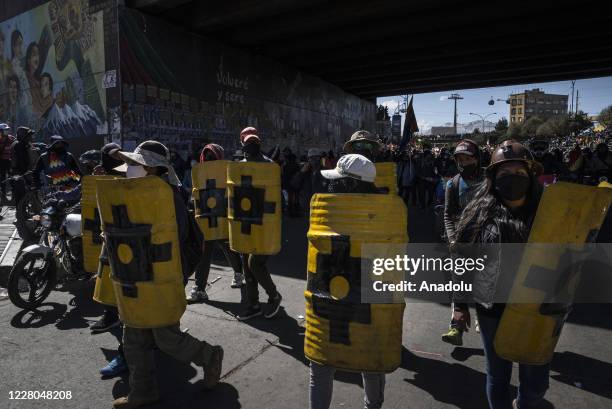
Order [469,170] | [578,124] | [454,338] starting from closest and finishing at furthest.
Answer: [454,338] < [469,170] < [578,124]

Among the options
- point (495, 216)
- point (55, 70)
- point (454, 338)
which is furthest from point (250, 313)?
point (55, 70)

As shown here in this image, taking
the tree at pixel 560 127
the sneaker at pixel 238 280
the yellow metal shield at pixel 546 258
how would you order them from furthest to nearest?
the tree at pixel 560 127 < the sneaker at pixel 238 280 < the yellow metal shield at pixel 546 258

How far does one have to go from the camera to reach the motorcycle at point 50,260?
Result: 15.8 feet

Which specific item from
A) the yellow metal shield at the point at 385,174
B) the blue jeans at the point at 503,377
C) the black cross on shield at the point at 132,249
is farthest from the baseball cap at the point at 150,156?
the yellow metal shield at the point at 385,174

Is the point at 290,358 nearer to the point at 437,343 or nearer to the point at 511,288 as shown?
the point at 437,343

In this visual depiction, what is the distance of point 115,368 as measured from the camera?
11.1ft

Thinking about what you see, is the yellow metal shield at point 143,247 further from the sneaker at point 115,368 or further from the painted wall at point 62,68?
the painted wall at point 62,68

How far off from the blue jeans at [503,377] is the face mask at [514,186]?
0.67 metres

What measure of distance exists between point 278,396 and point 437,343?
68.5 inches

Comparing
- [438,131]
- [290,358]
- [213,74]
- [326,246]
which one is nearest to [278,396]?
[290,358]

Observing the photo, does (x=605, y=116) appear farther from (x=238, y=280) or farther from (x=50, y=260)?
(x=50, y=260)

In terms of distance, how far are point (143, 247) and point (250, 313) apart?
7.13 ft

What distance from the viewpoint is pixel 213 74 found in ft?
47.7

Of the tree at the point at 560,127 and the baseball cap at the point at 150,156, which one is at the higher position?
the tree at the point at 560,127
